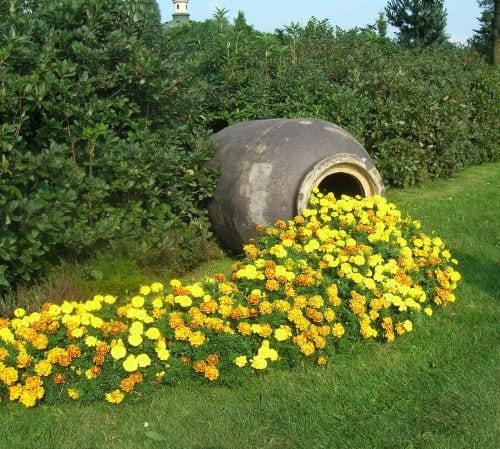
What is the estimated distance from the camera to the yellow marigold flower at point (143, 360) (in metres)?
3.66

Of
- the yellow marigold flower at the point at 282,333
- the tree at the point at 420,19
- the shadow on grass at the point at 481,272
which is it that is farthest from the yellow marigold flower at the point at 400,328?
the tree at the point at 420,19

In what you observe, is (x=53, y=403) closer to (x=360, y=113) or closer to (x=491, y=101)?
(x=360, y=113)

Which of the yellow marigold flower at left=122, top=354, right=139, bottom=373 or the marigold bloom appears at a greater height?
the yellow marigold flower at left=122, top=354, right=139, bottom=373

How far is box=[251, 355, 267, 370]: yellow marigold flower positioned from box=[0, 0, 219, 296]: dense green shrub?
5.77 ft

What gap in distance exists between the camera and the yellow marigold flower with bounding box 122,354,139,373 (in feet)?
11.9

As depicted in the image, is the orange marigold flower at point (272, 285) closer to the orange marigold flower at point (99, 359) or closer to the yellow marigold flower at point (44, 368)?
the orange marigold flower at point (99, 359)

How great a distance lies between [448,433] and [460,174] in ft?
26.7

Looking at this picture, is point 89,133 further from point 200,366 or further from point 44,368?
point 200,366

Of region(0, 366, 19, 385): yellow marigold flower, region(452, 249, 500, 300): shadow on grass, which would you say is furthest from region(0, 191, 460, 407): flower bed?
region(452, 249, 500, 300): shadow on grass

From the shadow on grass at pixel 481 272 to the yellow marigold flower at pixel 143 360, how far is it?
2949mm

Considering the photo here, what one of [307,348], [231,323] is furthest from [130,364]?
[307,348]

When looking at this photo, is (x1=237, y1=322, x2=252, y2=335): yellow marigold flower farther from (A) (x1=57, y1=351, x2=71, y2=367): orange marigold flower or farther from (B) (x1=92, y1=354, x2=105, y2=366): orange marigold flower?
(A) (x1=57, y1=351, x2=71, y2=367): orange marigold flower

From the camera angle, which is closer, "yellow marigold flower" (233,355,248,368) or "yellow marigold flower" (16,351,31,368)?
"yellow marigold flower" (16,351,31,368)

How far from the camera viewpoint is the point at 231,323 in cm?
405
